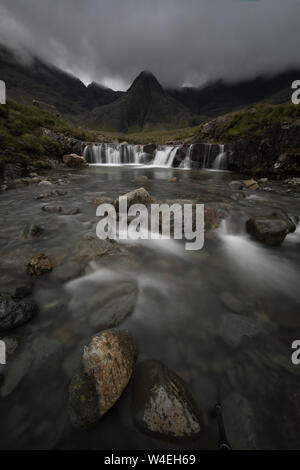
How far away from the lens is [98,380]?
5.96ft

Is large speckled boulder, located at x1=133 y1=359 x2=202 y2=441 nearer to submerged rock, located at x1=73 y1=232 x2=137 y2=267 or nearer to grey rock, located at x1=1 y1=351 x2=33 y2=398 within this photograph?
grey rock, located at x1=1 y1=351 x2=33 y2=398

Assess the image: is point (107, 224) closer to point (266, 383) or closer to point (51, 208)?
point (51, 208)

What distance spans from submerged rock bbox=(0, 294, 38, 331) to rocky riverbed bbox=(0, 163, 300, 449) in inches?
0.6

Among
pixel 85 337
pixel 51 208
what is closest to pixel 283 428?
pixel 85 337

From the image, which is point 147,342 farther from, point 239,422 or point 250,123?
point 250,123

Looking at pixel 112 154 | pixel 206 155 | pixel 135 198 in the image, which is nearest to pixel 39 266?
pixel 135 198

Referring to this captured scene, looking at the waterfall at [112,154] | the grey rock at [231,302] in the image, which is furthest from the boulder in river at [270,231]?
the waterfall at [112,154]

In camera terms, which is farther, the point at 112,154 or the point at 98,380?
the point at 112,154

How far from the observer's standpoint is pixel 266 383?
85.2 inches

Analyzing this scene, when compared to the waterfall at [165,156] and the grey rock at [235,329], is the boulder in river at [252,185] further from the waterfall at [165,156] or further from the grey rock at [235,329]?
the waterfall at [165,156]

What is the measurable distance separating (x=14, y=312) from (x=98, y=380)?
1.68 m

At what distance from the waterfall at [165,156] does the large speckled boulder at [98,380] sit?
30461mm

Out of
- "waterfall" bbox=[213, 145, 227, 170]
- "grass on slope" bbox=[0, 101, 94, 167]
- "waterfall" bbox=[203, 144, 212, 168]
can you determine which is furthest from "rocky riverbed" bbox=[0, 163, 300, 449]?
"waterfall" bbox=[203, 144, 212, 168]

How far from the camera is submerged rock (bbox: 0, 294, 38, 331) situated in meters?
2.54
